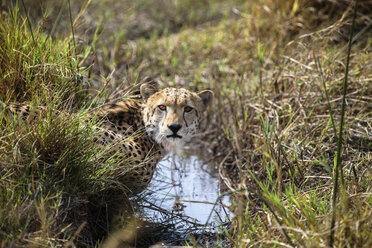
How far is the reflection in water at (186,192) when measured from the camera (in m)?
4.45

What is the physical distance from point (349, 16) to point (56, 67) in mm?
4873

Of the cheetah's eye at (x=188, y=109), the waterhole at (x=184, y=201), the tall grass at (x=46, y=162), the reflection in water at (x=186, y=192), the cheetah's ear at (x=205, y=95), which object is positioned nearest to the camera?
the tall grass at (x=46, y=162)

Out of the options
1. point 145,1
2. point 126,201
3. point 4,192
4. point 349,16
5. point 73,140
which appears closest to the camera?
point 4,192

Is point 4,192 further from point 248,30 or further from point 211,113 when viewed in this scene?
point 248,30

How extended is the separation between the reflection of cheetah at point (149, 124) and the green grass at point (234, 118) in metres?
0.32

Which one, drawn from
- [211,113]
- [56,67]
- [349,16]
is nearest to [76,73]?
[56,67]

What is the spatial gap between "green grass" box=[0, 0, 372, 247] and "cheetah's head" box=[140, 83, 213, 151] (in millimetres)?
408

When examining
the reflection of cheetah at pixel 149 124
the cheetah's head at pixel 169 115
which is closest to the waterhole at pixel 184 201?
the reflection of cheetah at pixel 149 124

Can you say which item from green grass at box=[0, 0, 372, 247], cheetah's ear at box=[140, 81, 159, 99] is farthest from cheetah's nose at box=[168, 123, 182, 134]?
green grass at box=[0, 0, 372, 247]

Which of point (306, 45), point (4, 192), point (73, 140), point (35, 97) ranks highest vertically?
point (306, 45)

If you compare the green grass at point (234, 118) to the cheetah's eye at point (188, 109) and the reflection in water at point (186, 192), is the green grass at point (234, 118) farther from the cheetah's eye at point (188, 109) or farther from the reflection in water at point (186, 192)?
the cheetah's eye at point (188, 109)

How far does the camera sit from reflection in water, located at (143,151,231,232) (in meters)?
4.45

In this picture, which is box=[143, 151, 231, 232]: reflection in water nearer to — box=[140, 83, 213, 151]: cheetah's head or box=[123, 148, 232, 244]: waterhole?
box=[123, 148, 232, 244]: waterhole

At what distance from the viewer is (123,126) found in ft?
14.9
